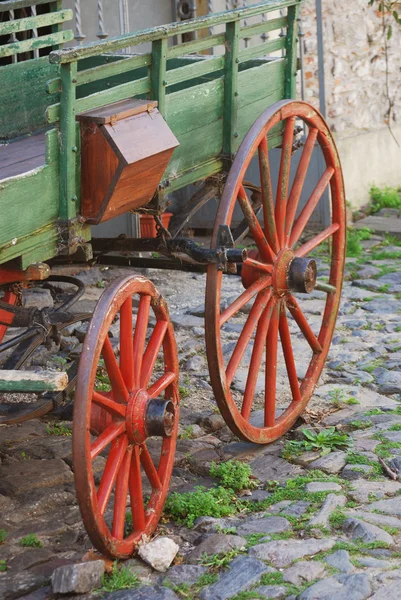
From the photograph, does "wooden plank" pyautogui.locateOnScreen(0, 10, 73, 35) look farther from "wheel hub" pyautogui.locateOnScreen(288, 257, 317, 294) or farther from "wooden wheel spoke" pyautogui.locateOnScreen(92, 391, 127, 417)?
"wooden wheel spoke" pyautogui.locateOnScreen(92, 391, 127, 417)

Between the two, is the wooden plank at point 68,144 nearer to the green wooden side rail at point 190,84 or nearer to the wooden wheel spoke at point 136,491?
the green wooden side rail at point 190,84

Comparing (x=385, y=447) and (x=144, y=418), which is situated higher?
(x=144, y=418)

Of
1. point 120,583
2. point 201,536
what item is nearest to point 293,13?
point 201,536

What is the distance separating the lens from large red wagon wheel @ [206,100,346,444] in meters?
3.96

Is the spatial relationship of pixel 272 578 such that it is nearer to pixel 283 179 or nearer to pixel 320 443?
pixel 320 443

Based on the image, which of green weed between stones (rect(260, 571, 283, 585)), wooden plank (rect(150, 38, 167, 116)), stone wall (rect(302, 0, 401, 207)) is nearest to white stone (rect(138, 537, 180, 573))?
green weed between stones (rect(260, 571, 283, 585))

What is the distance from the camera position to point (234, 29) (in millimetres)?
4273

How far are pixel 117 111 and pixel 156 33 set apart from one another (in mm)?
406

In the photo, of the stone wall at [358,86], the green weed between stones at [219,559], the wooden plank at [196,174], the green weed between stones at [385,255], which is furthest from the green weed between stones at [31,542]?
the stone wall at [358,86]

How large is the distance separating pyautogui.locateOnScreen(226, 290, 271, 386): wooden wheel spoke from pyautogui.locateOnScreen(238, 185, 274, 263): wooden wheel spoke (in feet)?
0.52

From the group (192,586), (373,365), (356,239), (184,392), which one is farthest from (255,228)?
(356,239)

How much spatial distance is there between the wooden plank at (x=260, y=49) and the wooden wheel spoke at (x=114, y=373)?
1623 millimetres

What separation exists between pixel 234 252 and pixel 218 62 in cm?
90

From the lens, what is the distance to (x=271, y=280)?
4.39m
